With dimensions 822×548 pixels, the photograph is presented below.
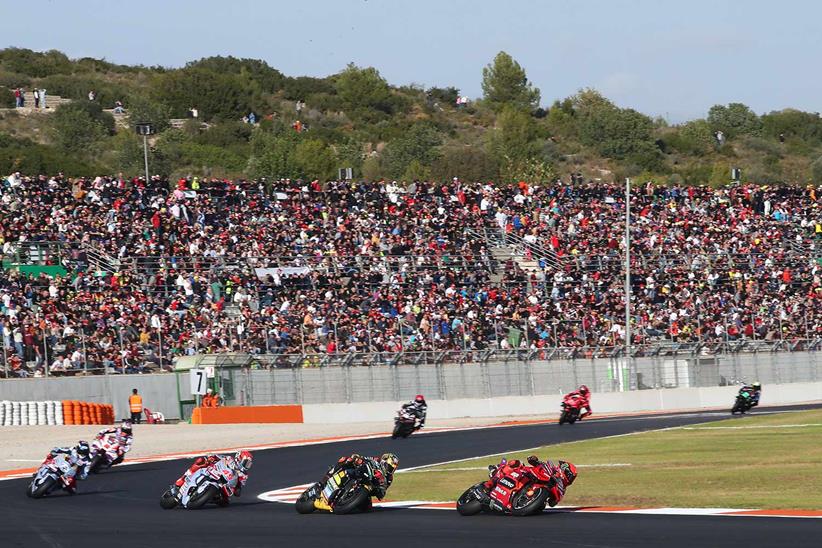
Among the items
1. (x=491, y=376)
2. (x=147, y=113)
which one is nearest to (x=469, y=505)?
(x=491, y=376)

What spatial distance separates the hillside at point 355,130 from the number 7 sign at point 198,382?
132 ft

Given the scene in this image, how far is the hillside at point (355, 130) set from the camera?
93.7m

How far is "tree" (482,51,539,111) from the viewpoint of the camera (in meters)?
138

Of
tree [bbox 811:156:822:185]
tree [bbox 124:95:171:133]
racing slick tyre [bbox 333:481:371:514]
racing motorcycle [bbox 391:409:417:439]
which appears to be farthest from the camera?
tree [bbox 124:95:171:133]

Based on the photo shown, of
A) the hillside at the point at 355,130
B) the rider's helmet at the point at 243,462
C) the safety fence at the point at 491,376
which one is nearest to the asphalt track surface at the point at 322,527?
the rider's helmet at the point at 243,462

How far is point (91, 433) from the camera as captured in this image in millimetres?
32375

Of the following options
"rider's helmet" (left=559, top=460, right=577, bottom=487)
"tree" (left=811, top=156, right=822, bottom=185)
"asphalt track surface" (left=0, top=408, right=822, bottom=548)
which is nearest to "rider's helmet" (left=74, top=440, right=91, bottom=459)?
"asphalt track surface" (left=0, top=408, right=822, bottom=548)

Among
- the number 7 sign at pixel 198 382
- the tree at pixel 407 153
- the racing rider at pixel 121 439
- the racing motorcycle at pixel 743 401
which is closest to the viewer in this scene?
the racing rider at pixel 121 439

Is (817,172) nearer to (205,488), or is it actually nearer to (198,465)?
(198,465)

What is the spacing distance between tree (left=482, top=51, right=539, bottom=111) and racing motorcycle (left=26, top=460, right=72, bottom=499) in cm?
11976

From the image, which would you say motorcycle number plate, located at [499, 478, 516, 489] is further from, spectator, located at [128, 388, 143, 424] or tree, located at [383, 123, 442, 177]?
tree, located at [383, 123, 442, 177]

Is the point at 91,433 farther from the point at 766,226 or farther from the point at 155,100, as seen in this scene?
the point at 155,100

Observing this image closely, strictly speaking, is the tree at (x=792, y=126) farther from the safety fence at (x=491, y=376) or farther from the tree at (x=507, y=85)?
the safety fence at (x=491, y=376)

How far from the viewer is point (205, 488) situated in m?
16.5
